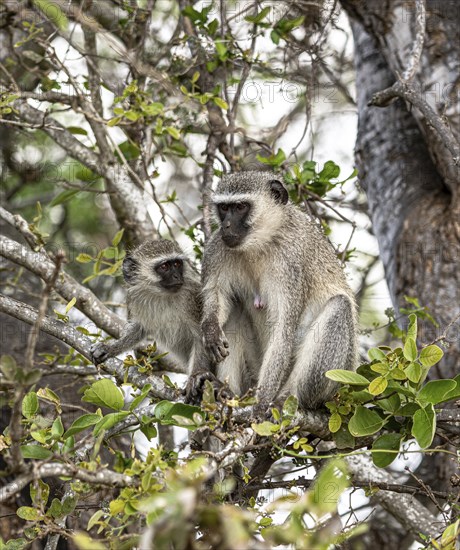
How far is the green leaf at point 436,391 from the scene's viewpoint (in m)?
4.11

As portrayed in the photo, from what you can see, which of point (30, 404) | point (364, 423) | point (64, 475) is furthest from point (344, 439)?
point (64, 475)

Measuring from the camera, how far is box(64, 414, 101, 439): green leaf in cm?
400

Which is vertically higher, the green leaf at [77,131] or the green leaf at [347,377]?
the green leaf at [77,131]

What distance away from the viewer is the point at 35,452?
12.4 feet

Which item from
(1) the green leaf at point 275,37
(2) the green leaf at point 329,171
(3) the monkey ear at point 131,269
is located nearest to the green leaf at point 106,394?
(3) the monkey ear at point 131,269

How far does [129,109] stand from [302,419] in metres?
2.69

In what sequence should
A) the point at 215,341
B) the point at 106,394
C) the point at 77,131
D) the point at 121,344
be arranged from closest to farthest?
1. the point at 106,394
2. the point at 215,341
3. the point at 121,344
4. the point at 77,131

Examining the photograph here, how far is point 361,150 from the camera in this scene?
7.42 metres

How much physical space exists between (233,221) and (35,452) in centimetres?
221

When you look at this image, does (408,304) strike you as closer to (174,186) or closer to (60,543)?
(60,543)

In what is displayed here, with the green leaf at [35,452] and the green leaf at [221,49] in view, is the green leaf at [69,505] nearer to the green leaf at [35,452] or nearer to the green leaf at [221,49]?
the green leaf at [35,452]

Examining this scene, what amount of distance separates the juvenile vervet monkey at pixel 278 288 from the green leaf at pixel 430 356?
927 millimetres

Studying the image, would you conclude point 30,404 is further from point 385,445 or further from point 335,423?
point 385,445

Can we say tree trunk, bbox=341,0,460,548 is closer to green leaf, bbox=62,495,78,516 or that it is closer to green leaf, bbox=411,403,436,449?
green leaf, bbox=411,403,436,449
